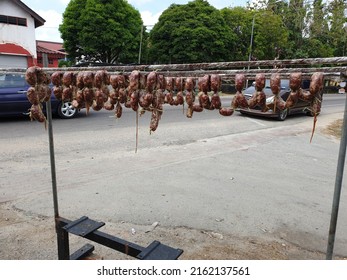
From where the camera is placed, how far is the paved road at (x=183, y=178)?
3902mm

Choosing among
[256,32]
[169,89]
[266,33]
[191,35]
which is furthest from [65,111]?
[266,33]

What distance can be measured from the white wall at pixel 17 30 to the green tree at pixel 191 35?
30.1ft

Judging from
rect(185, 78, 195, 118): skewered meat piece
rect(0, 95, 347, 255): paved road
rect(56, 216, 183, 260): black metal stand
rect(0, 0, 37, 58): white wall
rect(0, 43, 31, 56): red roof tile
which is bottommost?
rect(0, 95, 347, 255): paved road

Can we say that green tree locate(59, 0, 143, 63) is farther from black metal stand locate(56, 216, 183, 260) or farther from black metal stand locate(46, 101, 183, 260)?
black metal stand locate(56, 216, 183, 260)

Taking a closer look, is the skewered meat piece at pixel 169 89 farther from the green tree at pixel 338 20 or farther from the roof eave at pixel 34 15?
the green tree at pixel 338 20

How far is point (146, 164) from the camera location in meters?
5.97

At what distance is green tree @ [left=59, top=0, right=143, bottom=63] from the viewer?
887 inches

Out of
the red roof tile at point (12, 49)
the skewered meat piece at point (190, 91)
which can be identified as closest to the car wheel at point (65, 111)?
the skewered meat piece at point (190, 91)

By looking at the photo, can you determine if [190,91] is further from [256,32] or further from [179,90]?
[256,32]

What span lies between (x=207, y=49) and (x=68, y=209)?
2033 cm

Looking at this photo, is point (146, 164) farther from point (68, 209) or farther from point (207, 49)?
point (207, 49)

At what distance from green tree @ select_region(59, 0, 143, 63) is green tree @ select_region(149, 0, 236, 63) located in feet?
6.64

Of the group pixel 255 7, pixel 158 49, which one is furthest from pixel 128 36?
pixel 255 7

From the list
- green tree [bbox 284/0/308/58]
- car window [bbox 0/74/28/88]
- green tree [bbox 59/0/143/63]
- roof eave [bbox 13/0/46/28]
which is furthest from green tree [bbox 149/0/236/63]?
car window [bbox 0/74/28/88]
